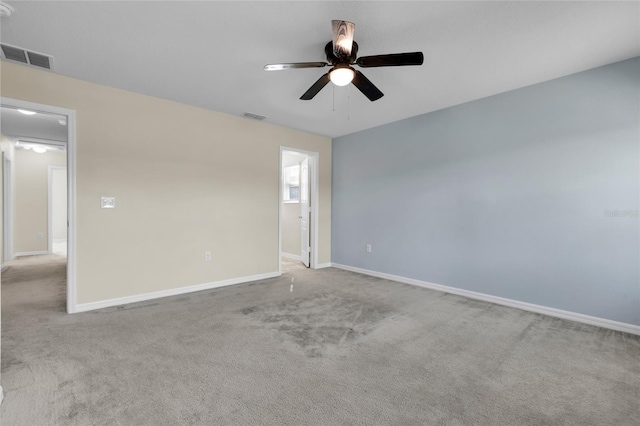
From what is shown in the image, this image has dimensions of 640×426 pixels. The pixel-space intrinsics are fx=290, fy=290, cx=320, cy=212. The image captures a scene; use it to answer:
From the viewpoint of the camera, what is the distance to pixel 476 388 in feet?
6.04

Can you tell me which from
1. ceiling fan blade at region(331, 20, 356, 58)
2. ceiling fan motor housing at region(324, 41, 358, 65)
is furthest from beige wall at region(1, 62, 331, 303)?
ceiling fan blade at region(331, 20, 356, 58)

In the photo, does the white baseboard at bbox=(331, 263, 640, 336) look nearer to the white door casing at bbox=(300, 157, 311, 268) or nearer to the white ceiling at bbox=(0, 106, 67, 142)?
the white door casing at bbox=(300, 157, 311, 268)

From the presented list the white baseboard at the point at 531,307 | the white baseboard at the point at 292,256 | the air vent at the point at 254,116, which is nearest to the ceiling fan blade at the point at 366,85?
the air vent at the point at 254,116

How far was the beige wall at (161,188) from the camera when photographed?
317cm

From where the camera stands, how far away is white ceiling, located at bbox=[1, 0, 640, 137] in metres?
2.03

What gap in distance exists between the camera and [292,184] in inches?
257

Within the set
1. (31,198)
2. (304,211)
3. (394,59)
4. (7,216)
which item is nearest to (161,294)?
(304,211)

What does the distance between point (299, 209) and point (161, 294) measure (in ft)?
10.8

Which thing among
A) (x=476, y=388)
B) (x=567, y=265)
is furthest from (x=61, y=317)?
(x=567, y=265)

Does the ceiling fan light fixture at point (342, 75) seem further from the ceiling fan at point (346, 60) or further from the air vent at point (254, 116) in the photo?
the air vent at point (254, 116)

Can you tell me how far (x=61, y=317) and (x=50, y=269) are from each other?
10.2ft

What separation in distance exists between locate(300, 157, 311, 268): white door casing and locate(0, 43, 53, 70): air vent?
376cm

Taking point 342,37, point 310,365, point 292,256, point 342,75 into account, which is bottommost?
point 310,365

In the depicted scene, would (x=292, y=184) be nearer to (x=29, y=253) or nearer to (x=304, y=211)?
(x=304, y=211)
